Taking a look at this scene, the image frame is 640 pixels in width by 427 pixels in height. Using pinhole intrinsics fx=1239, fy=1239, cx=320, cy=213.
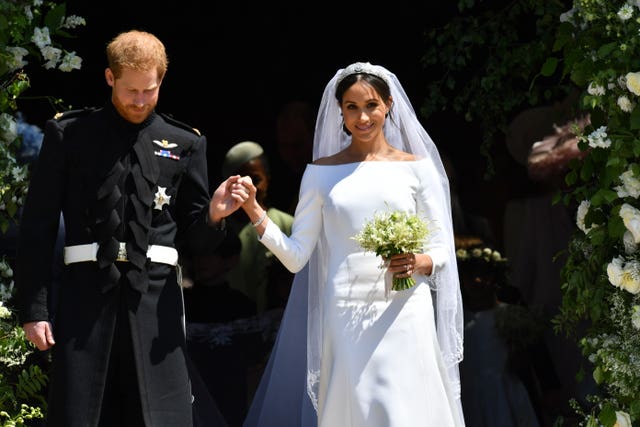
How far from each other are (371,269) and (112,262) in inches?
50.1

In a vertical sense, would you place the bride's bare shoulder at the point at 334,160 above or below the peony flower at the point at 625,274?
above

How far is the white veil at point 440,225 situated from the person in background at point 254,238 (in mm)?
2019

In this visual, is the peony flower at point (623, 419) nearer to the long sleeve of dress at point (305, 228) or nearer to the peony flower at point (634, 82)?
the peony flower at point (634, 82)

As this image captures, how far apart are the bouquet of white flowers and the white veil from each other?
36cm

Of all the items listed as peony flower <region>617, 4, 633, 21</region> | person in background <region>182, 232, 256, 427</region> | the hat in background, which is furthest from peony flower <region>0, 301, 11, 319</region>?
peony flower <region>617, 4, 633, 21</region>

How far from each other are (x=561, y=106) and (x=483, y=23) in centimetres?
73

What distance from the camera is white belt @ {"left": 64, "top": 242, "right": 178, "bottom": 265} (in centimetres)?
518

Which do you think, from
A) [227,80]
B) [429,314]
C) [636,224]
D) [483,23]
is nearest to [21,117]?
[227,80]

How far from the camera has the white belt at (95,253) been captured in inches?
204

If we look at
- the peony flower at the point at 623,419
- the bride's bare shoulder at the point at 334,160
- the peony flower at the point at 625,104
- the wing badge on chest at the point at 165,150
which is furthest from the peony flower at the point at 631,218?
the wing badge on chest at the point at 165,150

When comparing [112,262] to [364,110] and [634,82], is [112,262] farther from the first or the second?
[634,82]

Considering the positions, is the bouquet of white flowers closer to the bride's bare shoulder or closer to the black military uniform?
the bride's bare shoulder

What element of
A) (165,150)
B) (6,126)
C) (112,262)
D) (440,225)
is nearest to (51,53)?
(6,126)

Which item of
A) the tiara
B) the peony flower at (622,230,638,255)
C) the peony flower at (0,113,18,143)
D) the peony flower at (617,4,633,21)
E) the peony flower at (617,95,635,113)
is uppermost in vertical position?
the peony flower at (617,4,633,21)
